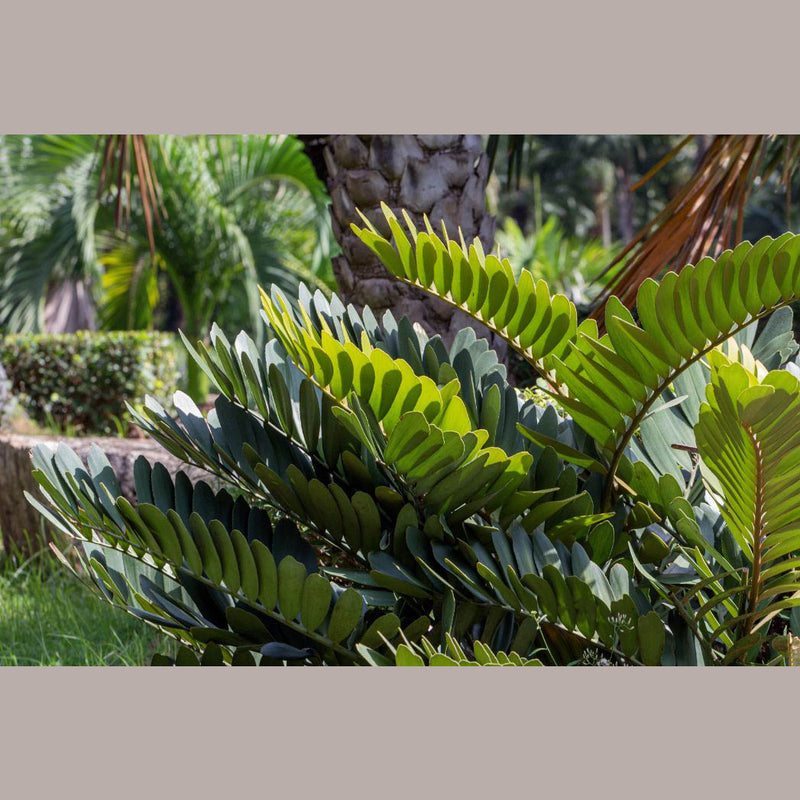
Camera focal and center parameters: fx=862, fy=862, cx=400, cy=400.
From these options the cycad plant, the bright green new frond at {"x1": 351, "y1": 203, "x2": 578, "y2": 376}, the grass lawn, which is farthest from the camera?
the grass lawn

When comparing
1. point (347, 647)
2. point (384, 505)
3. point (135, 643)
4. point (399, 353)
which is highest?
point (399, 353)

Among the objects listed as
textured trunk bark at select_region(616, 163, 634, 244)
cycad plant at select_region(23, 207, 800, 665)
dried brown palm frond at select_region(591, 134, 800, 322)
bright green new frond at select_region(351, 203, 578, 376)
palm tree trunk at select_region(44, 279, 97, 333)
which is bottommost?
palm tree trunk at select_region(44, 279, 97, 333)

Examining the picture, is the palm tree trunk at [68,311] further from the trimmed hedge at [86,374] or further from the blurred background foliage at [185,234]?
the trimmed hedge at [86,374]

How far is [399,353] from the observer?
192 centimetres

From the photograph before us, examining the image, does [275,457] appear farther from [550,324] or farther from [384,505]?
[550,324]

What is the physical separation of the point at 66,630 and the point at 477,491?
76.0 inches

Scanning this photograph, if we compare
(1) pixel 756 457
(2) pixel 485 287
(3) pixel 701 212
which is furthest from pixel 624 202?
(1) pixel 756 457

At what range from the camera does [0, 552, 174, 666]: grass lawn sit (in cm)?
264

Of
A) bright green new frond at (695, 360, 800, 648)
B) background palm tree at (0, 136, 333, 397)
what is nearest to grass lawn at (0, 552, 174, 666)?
bright green new frond at (695, 360, 800, 648)

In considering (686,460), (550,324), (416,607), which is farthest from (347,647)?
(686,460)

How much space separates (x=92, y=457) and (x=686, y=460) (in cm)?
127

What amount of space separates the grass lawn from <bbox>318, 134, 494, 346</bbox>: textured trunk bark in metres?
1.30

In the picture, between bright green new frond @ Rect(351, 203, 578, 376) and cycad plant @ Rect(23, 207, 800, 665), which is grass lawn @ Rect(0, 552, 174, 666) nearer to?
cycad plant @ Rect(23, 207, 800, 665)

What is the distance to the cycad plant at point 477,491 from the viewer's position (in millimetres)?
1412
